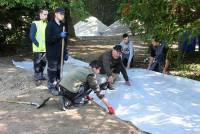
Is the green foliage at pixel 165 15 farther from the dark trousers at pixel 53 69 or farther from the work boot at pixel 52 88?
the work boot at pixel 52 88

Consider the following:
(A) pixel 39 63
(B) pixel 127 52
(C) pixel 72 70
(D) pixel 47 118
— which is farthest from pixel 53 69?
(B) pixel 127 52

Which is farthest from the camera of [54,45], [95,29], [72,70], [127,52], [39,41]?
[95,29]

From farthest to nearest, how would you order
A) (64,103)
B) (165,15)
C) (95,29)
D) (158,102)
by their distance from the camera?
(95,29) < (165,15) < (158,102) < (64,103)

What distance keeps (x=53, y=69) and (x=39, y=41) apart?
1.05m

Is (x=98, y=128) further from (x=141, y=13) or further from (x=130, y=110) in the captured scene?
(x=141, y=13)

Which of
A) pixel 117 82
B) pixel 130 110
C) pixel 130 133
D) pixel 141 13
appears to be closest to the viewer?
pixel 130 133

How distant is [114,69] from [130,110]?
6.36 ft

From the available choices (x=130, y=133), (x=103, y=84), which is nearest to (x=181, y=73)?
(x=103, y=84)

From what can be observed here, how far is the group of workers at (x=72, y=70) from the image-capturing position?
7324 mm

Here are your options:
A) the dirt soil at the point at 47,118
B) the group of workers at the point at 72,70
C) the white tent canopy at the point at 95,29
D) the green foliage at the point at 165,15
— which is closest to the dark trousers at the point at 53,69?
the group of workers at the point at 72,70

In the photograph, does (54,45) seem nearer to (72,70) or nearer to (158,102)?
(72,70)

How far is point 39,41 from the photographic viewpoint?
358 inches

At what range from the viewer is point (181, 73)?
35.6ft

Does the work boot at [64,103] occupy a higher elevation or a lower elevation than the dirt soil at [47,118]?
higher
